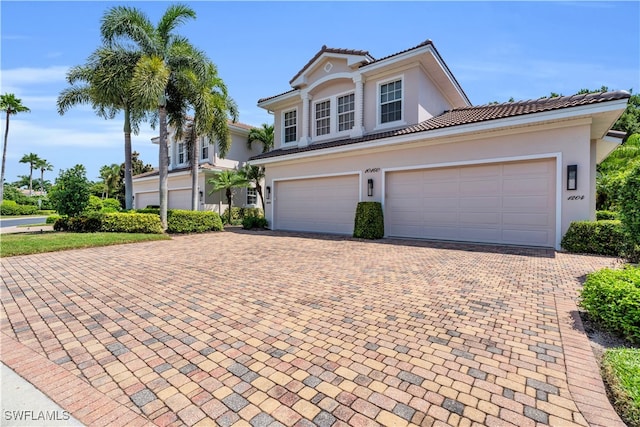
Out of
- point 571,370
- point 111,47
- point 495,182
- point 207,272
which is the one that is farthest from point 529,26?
point 111,47

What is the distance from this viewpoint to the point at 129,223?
12703mm

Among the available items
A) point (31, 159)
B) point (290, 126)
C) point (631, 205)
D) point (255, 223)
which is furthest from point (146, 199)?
point (31, 159)

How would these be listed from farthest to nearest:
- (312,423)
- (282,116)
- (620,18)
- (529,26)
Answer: (282,116) → (529,26) → (620,18) → (312,423)

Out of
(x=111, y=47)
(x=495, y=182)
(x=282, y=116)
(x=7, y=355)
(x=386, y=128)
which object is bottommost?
(x=7, y=355)

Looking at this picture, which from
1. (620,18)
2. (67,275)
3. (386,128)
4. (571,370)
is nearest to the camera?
(571,370)

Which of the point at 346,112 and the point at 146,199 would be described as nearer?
the point at 346,112

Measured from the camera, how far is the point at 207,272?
6090 millimetres

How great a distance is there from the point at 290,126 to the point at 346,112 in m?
3.70

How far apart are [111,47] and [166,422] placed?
17.2m

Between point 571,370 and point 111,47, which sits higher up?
point 111,47

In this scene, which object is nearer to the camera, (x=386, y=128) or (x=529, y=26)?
(x=529, y=26)

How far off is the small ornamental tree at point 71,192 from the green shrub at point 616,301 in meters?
17.3

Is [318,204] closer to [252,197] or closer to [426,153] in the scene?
[426,153]

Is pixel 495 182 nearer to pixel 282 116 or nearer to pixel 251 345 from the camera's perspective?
pixel 251 345
